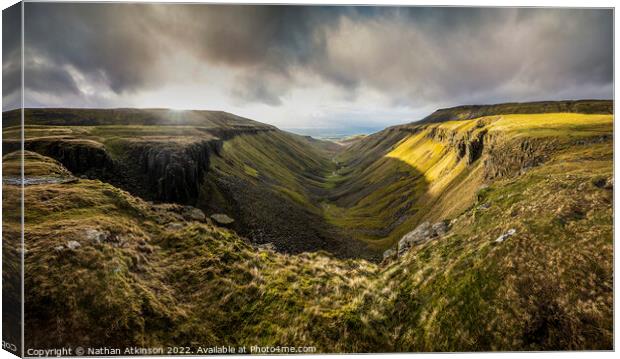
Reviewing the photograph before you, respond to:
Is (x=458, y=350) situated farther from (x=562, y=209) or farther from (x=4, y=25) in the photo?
(x=4, y=25)

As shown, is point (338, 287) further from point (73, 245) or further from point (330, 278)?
point (73, 245)

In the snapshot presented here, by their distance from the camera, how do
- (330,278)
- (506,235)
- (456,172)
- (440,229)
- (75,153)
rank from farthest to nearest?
(456,172)
(75,153)
(440,229)
(330,278)
(506,235)

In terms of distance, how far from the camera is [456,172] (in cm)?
6344

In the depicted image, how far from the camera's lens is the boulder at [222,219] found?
1578 inches

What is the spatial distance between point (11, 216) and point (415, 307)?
2114cm

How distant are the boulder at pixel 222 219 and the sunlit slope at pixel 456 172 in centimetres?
2353

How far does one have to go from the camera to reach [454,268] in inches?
605

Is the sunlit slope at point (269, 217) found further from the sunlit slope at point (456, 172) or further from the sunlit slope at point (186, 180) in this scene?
the sunlit slope at point (456, 172)

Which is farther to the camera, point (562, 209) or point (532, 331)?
point (562, 209)

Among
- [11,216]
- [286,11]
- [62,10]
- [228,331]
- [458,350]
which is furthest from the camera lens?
[286,11]

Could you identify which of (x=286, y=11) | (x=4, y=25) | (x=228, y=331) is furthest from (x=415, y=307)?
(x=4, y=25)

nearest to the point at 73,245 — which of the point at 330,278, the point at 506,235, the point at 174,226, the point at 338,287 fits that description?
the point at 174,226

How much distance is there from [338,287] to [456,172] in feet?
184

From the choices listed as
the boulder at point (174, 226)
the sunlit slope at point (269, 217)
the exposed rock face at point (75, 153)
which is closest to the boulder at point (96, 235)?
the boulder at point (174, 226)
